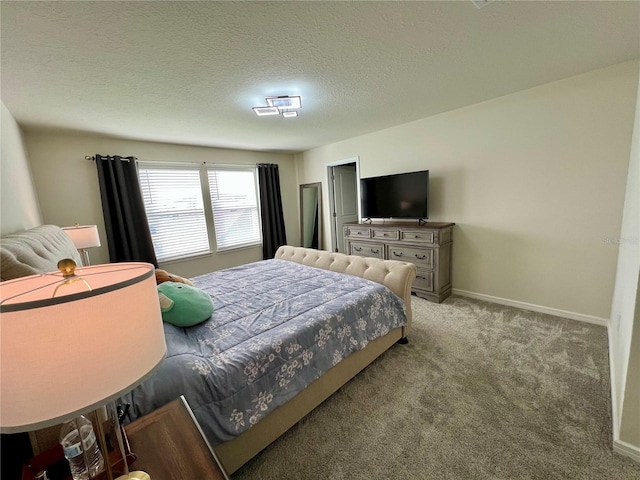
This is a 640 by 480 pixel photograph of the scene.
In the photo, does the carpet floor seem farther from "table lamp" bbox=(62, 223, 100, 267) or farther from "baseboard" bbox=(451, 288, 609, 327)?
"table lamp" bbox=(62, 223, 100, 267)

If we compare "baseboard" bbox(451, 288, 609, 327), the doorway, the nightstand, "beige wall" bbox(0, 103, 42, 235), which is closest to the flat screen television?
the doorway

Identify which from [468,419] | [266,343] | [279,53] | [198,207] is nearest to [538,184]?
[468,419]

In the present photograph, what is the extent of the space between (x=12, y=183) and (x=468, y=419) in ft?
11.9

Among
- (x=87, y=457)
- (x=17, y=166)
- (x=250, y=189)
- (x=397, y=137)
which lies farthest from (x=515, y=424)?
(x=250, y=189)

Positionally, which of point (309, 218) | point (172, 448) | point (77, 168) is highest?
point (77, 168)

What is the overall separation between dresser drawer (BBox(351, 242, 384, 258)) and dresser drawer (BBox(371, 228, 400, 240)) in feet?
0.42

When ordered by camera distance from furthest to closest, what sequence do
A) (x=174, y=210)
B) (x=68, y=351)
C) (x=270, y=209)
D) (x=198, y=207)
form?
(x=270, y=209) < (x=198, y=207) < (x=174, y=210) < (x=68, y=351)

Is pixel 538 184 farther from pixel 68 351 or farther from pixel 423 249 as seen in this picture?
pixel 68 351

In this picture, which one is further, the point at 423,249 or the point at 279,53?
the point at 423,249

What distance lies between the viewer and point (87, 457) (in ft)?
2.37

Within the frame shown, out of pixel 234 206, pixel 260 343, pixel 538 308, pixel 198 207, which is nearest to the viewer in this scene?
pixel 260 343

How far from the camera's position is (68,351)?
0.48 m

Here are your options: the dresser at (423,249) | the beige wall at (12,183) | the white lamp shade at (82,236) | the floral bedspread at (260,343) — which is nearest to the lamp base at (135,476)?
the floral bedspread at (260,343)

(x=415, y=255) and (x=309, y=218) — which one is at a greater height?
(x=309, y=218)
